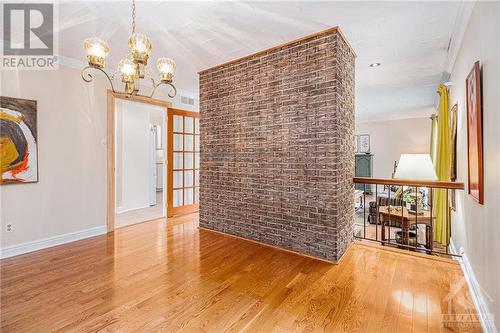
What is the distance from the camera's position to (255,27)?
2693 millimetres

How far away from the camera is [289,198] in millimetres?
3096

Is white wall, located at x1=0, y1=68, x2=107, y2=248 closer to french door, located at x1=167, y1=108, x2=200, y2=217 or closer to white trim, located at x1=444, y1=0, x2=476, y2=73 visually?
french door, located at x1=167, y1=108, x2=200, y2=217

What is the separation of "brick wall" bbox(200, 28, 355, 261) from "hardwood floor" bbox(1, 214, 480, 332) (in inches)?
15.6

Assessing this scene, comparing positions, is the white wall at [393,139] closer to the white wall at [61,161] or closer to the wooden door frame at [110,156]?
the wooden door frame at [110,156]

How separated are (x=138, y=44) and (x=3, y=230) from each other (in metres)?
2.88

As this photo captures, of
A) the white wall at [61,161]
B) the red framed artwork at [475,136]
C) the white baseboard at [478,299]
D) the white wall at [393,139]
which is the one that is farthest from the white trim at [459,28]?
the white wall at [393,139]

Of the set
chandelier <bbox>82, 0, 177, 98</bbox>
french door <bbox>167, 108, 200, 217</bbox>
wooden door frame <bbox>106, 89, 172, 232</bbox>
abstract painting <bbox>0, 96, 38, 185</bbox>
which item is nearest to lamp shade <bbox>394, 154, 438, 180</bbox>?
chandelier <bbox>82, 0, 177, 98</bbox>

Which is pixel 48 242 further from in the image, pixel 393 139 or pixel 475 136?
pixel 393 139

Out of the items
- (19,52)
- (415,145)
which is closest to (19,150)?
(19,52)

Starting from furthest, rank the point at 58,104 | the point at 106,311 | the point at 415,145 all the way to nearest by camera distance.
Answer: the point at 415,145 < the point at 58,104 < the point at 106,311

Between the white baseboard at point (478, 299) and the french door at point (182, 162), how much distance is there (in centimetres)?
435

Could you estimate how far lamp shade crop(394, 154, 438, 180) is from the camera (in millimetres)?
2902

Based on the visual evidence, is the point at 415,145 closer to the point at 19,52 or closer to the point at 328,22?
the point at 328,22

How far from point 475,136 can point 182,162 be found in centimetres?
449
